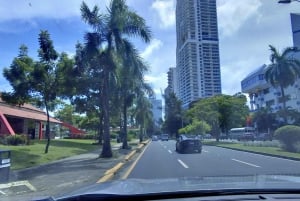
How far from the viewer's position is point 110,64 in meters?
25.2

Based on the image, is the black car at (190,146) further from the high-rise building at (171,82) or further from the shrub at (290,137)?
the high-rise building at (171,82)

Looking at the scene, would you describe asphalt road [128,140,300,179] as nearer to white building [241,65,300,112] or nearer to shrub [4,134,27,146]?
shrub [4,134,27,146]

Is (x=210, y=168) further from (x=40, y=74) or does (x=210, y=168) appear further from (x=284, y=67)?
(x=284, y=67)

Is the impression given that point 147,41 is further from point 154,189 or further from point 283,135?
point 154,189

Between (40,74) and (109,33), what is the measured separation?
5.40 m

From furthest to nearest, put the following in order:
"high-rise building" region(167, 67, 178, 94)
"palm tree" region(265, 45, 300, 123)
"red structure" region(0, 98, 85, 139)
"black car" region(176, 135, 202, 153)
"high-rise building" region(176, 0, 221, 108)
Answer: "high-rise building" region(167, 67, 178, 94) → "high-rise building" region(176, 0, 221, 108) → "palm tree" region(265, 45, 300, 123) → "red structure" region(0, 98, 85, 139) → "black car" region(176, 135, 202, 153)

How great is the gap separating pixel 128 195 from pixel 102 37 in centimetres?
2254

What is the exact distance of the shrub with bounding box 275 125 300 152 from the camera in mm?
30531

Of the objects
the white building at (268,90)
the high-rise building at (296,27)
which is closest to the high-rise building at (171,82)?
the white building at (268,90)

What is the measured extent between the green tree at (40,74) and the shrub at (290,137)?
54.3 ft

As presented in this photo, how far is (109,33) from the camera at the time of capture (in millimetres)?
25375

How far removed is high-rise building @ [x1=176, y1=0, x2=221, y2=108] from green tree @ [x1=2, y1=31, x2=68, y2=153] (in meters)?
47.9

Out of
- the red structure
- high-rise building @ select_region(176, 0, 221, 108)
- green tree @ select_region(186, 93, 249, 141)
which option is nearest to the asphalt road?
the red structure

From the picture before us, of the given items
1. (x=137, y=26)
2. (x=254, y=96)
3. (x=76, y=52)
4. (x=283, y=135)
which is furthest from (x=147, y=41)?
(x=254, y=96)
